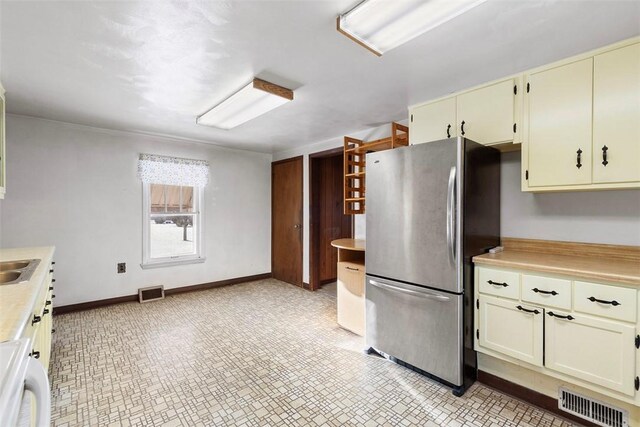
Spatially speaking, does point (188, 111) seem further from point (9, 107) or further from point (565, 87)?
point (565, 87)

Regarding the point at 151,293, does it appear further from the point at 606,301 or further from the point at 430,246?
the point at 606,301

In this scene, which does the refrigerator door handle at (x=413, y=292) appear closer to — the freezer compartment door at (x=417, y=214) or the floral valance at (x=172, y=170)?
the freezer compartment door at (x=417, y=214)

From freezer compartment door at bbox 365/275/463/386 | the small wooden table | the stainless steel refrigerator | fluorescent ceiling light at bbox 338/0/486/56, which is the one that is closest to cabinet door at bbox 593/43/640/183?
the stainless steel refrigerator

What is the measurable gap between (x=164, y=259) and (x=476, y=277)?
12.6ft

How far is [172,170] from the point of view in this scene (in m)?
4.09

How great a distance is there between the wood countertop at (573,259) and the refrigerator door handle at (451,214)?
0.69ft

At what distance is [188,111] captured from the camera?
2930mm

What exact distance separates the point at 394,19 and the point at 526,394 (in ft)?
7.88

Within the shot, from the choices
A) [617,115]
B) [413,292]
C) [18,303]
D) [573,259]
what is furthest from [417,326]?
[18,303]

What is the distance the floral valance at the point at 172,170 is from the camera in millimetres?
3889

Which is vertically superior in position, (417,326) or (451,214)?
(451,214)

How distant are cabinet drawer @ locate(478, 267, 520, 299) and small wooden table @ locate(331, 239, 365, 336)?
3.45 ft

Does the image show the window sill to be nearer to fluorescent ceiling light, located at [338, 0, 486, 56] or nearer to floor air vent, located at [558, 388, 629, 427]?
fluorescent ceiling light, located at [338, 0, 486, 56]

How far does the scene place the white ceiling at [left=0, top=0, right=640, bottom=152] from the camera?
146 cm
